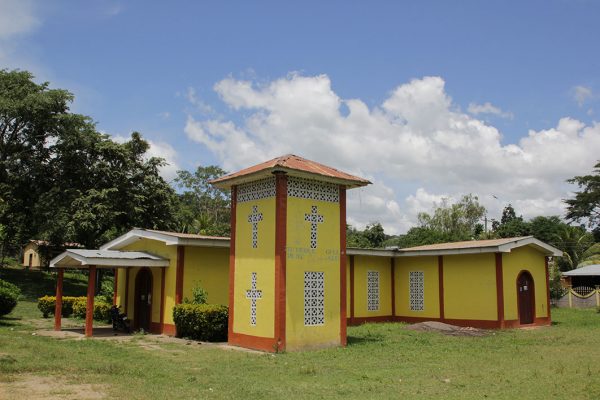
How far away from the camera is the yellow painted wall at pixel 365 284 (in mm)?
22438

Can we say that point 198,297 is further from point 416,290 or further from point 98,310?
point 416,290

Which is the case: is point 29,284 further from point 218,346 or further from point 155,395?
point 155,395

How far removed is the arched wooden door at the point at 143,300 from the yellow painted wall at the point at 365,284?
818 centimetres

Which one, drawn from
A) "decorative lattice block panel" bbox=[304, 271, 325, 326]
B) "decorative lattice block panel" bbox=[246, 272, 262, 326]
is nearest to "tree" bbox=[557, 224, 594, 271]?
"decorative lattice block panel" bbox=[304, 271, 325, 326]

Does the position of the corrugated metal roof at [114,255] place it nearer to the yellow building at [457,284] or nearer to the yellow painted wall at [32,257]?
the yellow building at [457,284]

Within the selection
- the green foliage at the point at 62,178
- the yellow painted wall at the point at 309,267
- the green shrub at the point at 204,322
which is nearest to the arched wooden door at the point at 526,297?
the yellow painted wall at the point at 309,267

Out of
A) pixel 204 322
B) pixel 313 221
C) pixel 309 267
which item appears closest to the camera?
pixel 309 267

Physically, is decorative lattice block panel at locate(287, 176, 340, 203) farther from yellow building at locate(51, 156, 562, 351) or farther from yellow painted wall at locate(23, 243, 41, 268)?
yellow painted wall at locate(23, 243, 41, 268)

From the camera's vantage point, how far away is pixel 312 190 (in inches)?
612

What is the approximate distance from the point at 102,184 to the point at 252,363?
80.2ft

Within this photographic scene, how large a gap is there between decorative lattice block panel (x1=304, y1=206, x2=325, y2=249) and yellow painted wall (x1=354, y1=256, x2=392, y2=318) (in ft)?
24.2

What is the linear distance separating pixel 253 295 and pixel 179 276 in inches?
153

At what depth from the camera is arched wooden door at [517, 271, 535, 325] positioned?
2100 cm

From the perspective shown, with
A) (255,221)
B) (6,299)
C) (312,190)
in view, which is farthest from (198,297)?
(6,299)
